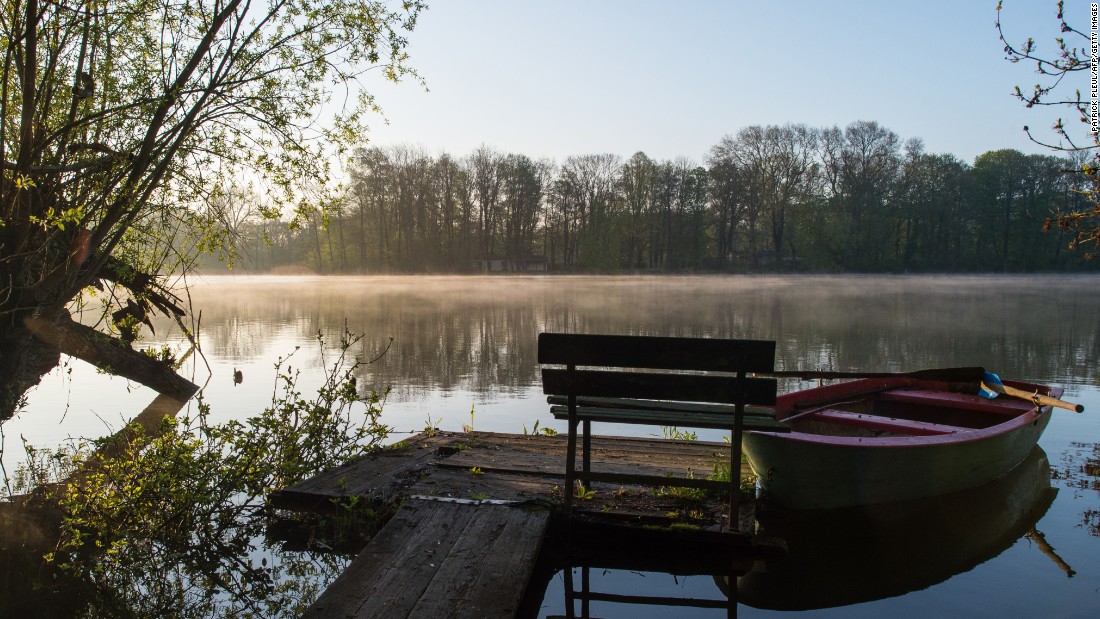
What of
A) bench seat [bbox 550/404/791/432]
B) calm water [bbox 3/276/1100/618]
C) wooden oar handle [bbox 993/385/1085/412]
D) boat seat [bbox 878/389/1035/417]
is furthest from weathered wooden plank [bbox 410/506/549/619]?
wooden oar handle [bbox 993/385/1085/412]

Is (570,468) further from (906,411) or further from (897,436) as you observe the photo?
(906,411)

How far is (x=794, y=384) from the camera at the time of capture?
41.8 ft

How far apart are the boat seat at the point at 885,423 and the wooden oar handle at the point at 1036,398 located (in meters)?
1.71

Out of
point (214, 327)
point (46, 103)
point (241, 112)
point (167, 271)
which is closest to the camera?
point (46, 103)

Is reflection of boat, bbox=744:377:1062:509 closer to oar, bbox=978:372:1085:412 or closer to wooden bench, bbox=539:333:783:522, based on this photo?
oar, bbox=978:372:1085:412

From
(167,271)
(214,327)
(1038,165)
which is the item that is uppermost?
(1038,165)

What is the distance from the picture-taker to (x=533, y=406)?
1148 cm

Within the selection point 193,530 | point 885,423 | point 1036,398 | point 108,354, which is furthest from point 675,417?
point 108,354

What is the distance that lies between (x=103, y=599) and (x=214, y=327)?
65.2 feet

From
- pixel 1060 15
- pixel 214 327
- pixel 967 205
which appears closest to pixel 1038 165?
pixel 967 205

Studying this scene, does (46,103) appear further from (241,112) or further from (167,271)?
(167,271)

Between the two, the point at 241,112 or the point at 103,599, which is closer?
the point at 103,599

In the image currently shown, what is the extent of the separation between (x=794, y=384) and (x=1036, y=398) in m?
4.53

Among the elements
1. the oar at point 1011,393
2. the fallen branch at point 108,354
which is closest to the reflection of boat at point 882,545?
the oar at point 1011,393
